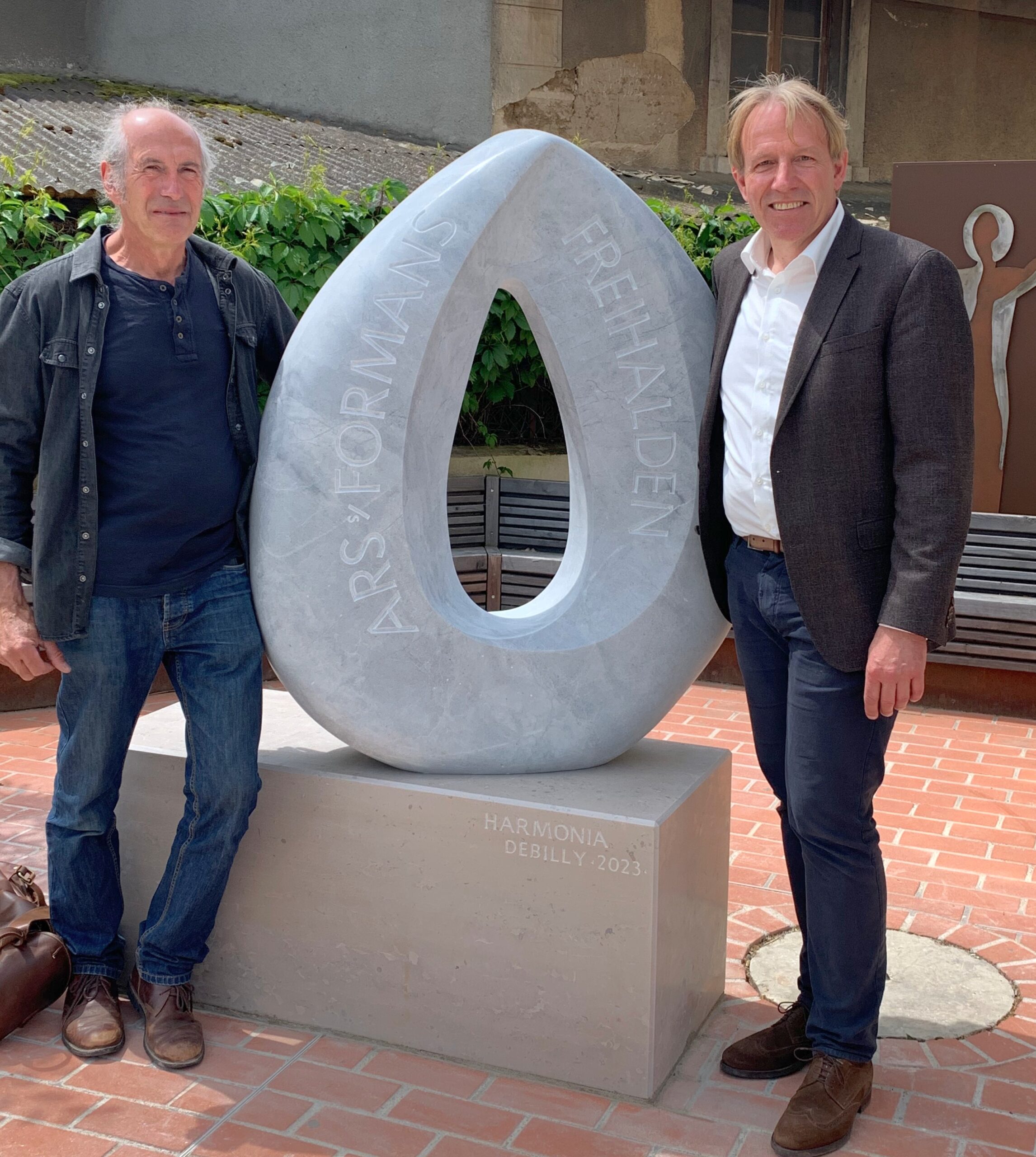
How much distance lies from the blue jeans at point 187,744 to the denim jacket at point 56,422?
0.09 metres

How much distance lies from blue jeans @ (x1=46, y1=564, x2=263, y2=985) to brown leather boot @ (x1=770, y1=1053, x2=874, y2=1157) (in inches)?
52.8

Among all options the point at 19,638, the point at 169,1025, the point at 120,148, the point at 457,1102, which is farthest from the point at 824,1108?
the point at 120,148

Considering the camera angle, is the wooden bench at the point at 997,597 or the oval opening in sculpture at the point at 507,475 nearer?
the wooden bench at the point at 997,597

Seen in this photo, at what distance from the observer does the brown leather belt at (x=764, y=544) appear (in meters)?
2.67

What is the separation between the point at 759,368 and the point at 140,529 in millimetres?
1372

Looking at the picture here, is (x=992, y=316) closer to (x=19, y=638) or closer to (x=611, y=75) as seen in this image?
(x=19, y=638)

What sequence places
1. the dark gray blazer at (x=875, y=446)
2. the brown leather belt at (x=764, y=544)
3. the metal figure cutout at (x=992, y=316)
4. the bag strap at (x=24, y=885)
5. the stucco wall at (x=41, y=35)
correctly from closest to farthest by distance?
1. the dark gray blazer at (x=875, y=446)
2. the brown leather belt at (x=764, y=544)
3. the bag strap at (x=24, y=885)
4. the metal figure cutout at (x=992, y=316)
5. the stucco wall at (x=41, y=35)

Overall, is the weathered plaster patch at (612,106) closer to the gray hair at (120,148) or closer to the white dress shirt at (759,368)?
the gray hair at (120,148)

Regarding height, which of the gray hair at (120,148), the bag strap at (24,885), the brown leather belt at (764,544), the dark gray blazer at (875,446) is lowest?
the bag strap at (24,885)

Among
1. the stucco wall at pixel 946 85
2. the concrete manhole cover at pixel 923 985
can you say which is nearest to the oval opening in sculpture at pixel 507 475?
the concrete manhole cover at pixel 923 985

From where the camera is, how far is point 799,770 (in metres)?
2.61

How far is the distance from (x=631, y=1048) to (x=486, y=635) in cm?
97

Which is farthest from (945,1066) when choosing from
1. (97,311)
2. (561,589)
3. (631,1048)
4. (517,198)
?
(97,311)

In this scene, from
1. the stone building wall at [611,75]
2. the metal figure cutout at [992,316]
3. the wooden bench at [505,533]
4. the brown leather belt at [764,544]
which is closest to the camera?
the brown leather belt at [764,544]
